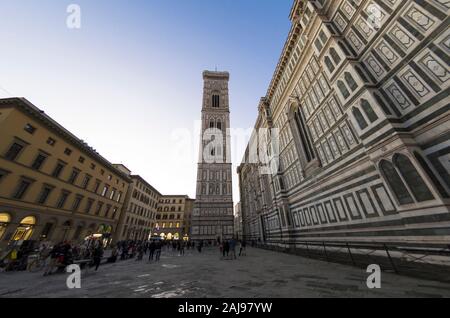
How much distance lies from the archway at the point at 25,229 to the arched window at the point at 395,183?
98.9 feet

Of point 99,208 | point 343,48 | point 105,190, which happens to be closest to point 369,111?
point 343,48

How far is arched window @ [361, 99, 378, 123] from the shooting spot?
8330 millimetres

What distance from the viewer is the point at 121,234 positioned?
34688 millimetres

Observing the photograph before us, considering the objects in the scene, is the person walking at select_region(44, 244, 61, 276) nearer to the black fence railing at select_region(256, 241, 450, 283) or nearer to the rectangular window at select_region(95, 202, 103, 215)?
the black fence railing at select_region(256, 241, 450, 283)

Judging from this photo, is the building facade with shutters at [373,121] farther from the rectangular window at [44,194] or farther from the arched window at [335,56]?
the rectangular window at [44,194]

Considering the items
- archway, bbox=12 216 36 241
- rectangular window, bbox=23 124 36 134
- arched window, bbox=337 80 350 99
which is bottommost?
archway, bbox=12 216 36 241

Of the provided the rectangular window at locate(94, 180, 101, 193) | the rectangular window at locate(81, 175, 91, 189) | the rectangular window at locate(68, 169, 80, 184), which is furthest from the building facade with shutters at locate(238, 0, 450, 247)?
the rectangular window at locate(94, 180, 101, 193)

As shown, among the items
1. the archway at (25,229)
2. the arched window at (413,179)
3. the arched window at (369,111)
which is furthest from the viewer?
the archway at (25,229)

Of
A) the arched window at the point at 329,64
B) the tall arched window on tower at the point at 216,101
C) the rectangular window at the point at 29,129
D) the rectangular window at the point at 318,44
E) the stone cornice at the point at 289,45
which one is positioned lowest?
the arched window at the point at 329,64

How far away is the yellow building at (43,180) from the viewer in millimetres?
16375

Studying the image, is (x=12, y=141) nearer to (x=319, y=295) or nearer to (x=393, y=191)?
(x=319, y=295)

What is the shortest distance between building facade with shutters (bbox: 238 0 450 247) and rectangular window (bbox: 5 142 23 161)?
2797 cm

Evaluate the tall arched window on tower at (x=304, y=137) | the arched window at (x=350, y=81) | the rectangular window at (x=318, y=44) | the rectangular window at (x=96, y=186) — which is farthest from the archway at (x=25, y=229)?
the rectangular window at (x=318, y=44)
